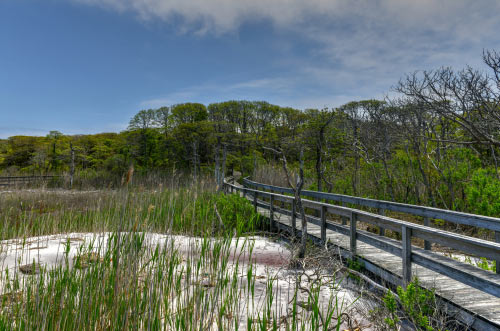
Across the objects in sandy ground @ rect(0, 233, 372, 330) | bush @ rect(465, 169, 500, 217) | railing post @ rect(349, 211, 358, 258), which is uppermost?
bush @ rect(465, 169, 500, 217)

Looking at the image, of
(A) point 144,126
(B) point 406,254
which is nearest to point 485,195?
(B) point 406,254

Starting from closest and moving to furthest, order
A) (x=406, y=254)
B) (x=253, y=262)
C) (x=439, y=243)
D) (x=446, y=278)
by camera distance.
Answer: (x=439, y=243) < (x=406, y=254) < (x=446, y=278) < (x=253, y=262)

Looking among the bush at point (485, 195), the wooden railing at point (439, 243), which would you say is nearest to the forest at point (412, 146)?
the bush at point (485, 195)

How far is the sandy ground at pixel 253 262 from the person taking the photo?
10.6ft

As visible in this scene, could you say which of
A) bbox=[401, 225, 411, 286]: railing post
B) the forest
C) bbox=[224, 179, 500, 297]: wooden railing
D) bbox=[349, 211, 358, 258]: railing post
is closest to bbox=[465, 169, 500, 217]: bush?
the forest

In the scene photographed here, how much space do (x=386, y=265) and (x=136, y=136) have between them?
32784mm

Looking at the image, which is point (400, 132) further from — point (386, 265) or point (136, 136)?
point (136, 136)

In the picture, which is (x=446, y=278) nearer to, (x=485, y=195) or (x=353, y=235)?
(x=353, y=235)

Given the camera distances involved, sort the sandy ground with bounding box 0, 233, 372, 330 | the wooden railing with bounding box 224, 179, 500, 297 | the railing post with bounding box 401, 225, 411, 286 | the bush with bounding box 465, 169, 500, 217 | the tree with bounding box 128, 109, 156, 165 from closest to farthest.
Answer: the wooden railing with bounding box 224, 179, 500, 297
the sandy ground with bounding box 0, 233, 372, 330
the railing post with bounding box 401, 225, 411, 286
the bush with bounding box 465, 169, 500, 217
the tree with bounding box 128, 109, 156, 165

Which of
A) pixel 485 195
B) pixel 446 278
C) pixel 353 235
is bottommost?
pixel 446 278

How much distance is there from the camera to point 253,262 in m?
5.18

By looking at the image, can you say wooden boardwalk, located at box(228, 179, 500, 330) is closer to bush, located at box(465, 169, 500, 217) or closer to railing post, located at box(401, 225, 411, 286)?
railing post, located at box(401, 225, 411, 286)

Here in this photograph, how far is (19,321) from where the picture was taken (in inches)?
91.5

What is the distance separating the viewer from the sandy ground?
3.23 metres
